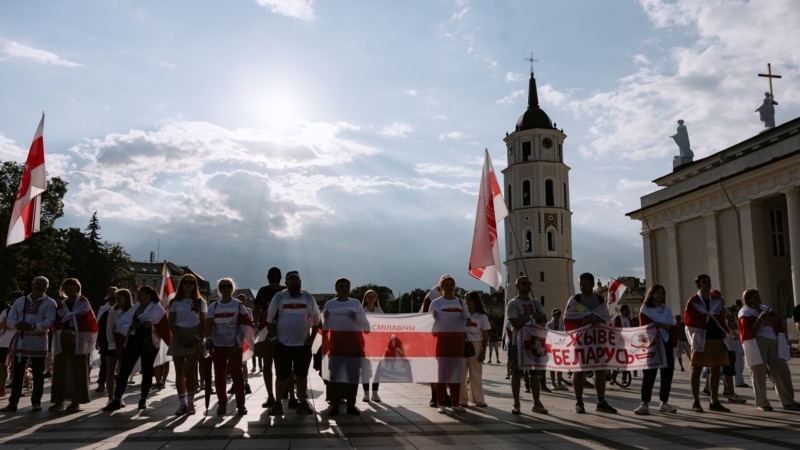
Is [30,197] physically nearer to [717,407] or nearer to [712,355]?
[712,355]

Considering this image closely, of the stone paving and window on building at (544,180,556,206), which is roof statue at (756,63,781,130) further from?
the stone paving

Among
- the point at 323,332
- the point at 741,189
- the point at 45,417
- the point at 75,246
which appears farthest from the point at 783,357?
the point at 75,246

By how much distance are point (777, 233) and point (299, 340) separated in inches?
1548

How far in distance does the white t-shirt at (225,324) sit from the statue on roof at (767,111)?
169 feet

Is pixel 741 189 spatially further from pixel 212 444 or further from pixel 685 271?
pixel 212 444

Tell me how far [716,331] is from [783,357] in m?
1.21

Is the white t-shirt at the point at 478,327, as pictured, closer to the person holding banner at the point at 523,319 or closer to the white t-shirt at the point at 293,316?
the person holding banner at the point at 523,319

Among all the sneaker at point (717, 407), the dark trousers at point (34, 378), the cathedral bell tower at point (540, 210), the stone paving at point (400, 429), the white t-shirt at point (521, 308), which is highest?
the cathedral bell tower at point (540, 210)

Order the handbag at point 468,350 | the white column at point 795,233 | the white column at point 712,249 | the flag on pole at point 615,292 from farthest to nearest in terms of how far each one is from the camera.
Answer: the white column at point 712,249 → the white column at point 795,233 → the flag on pole at point 615,292 → the handbag at point 468,350

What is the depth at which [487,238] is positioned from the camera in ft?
44.2

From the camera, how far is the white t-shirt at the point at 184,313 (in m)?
10.6

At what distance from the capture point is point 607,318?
36.3 ft

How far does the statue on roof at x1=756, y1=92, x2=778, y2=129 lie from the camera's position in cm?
5231

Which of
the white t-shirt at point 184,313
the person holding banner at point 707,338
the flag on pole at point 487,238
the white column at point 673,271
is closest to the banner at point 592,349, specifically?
the person holding banner at point 707,338
